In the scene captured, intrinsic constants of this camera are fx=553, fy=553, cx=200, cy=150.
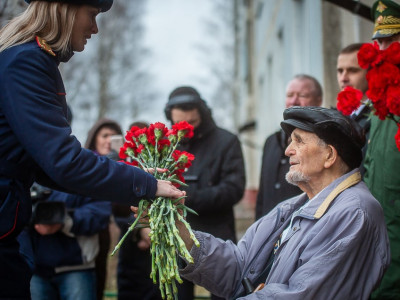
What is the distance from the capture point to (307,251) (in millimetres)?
2617

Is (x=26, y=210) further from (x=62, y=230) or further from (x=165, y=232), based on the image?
(x=62, y=230)

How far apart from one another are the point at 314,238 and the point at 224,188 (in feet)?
5.44

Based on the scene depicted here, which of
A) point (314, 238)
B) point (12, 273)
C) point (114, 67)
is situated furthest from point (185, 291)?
point (114, 67)

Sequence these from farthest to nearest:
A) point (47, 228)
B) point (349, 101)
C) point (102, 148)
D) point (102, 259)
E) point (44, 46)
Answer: point (102, 148) → point (102, 259) → point (47, 228) → point (349, 101) → point (44, 46)

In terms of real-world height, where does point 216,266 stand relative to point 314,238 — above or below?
below

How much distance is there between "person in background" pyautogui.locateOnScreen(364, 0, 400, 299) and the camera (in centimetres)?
324

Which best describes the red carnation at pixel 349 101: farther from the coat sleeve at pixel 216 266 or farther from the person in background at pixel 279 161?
the person in background at pixel 279 161

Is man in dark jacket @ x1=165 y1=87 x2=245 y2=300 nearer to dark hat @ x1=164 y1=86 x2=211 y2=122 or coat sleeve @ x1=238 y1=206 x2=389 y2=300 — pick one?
dark hat @ x1=164 y1=86 x2=211 y2=122

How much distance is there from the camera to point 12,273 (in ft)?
7.47

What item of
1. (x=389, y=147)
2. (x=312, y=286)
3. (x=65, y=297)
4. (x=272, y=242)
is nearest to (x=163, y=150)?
(x=272, y=242)

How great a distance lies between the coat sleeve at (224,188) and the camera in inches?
163

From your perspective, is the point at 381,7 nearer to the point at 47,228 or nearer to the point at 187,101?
the point at 187,101

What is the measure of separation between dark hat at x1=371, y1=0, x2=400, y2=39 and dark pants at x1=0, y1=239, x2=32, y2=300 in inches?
95.2

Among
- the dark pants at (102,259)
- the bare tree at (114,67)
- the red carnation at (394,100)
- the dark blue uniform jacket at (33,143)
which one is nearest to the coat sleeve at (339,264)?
the red carnation at (394,100)
